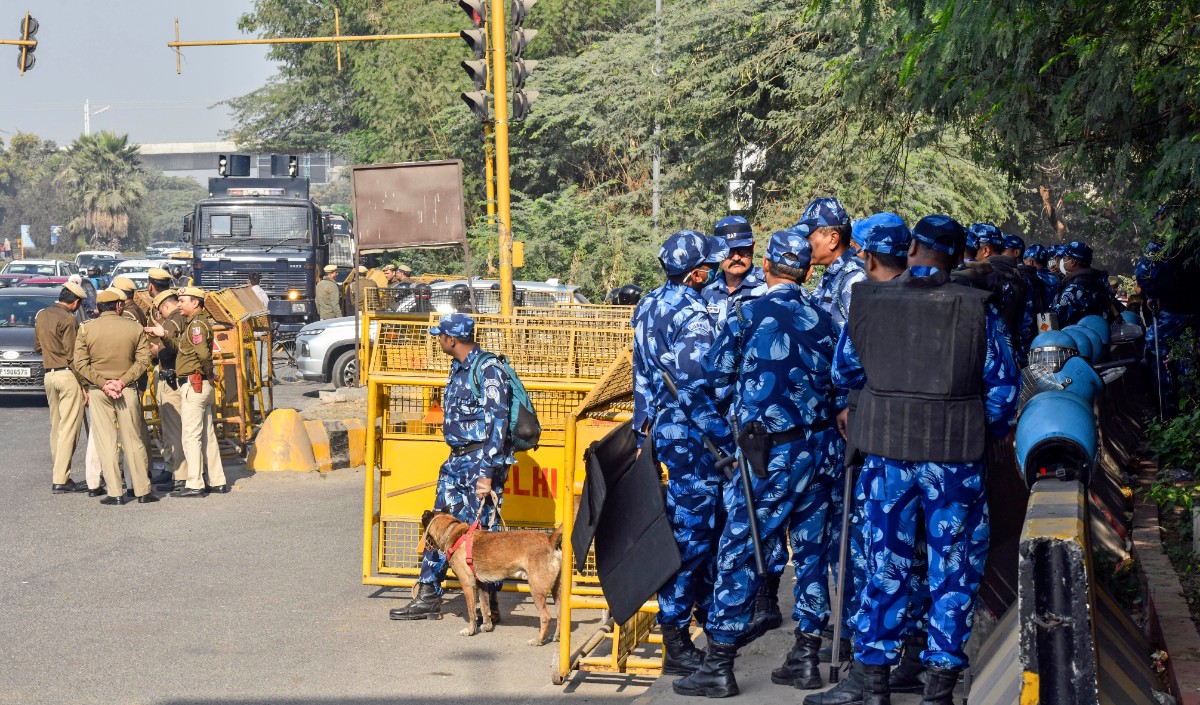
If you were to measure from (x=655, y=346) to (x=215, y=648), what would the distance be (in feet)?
10.4

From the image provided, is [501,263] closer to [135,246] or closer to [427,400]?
[427,400]

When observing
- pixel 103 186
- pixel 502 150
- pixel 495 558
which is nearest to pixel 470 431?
pixel 495 558

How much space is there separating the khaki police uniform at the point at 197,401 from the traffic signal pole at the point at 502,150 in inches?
117

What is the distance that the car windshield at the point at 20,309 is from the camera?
20000 millimetres

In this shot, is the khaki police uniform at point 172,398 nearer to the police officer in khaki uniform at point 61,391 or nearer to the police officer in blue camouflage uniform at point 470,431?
the police officer in khaki uniform at point 61,391

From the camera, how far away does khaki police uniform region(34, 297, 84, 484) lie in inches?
483

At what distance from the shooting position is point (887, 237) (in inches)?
209

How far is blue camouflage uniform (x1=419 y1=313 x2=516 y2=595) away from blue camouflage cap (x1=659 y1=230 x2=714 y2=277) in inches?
78.4

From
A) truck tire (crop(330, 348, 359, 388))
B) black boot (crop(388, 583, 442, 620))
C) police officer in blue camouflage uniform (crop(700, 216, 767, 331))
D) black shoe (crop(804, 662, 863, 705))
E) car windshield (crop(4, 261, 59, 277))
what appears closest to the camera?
black shoe (crop(804, 662, 863, 705))

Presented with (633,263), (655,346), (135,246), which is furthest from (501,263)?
(135,246)

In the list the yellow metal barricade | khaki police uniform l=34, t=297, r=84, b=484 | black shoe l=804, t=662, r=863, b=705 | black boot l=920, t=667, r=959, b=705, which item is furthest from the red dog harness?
khaki police uniform l=34, t=297, r=84, b=484

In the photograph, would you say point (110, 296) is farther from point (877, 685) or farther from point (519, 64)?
point (877, 685)

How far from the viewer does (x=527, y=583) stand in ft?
25.3

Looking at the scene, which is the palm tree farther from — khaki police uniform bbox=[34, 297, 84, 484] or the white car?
khaki police uniform bbox=[34, 297, 84, 484]
